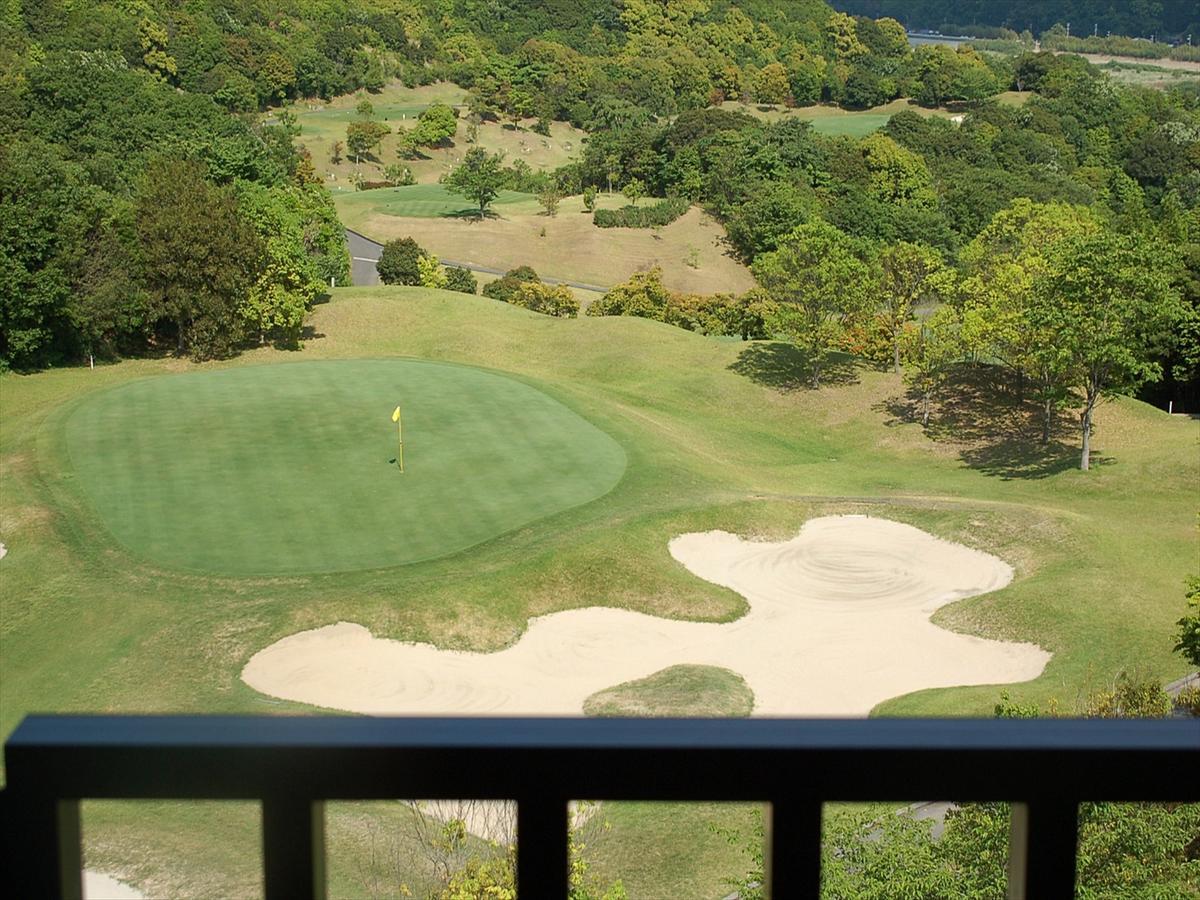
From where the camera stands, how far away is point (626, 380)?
4275 cm

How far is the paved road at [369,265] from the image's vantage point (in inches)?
2601

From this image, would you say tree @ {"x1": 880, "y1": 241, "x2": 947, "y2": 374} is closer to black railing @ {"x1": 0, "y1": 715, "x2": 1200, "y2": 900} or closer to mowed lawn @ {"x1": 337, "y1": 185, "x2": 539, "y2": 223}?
black railing @ {"x1": 0, "y1": 715, "x2": 1200, "y2": 900}

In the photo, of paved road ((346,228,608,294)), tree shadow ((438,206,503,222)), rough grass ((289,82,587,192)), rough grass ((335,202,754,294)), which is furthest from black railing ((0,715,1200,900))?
rough grass ((289,82,587,192))

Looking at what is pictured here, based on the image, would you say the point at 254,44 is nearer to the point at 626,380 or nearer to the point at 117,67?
the point at 117,67

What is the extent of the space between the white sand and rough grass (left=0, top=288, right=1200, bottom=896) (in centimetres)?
23

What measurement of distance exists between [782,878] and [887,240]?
70812 millimetres

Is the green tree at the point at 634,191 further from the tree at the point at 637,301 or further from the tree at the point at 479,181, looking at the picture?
the tree at the point at 637,301

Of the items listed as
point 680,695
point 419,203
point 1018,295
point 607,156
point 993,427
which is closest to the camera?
point 680,695

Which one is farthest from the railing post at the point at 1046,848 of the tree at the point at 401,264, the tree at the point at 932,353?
the tree at the point at 401,264

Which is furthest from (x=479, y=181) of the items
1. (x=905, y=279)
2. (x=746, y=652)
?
(x=746, y=652)

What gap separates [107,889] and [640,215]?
65.9 meters

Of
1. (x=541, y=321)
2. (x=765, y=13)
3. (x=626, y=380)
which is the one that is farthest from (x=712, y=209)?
(x=765, y=13)

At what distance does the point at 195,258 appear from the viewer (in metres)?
40.2

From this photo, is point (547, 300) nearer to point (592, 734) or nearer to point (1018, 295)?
point (1018, 295)
